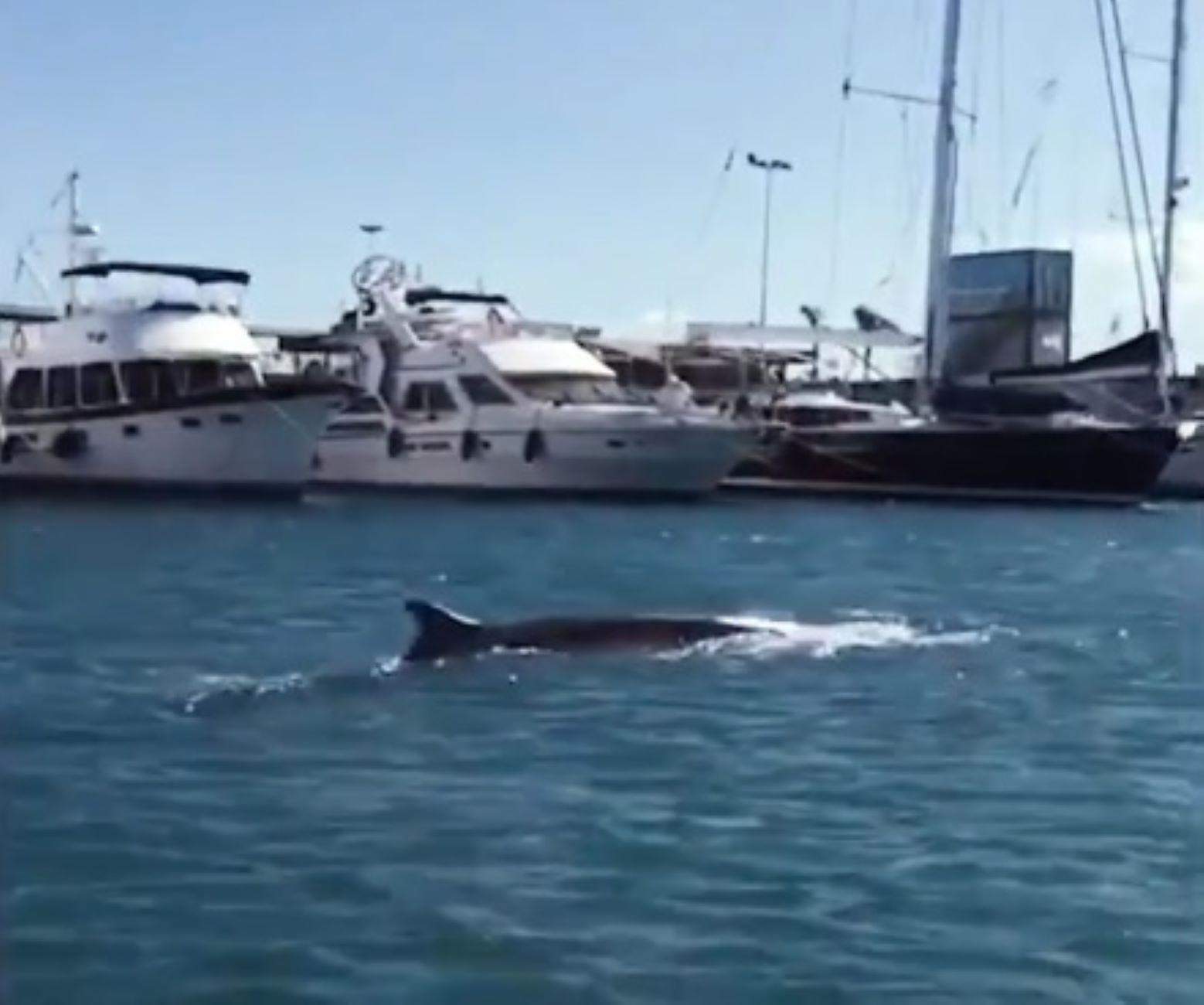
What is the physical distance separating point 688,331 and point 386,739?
63865mm

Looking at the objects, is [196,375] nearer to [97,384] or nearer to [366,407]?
[97,384]

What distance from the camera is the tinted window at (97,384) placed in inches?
2389

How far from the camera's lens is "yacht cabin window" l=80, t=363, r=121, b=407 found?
60.7m

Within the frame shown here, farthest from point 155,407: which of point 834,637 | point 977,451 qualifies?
point 834,637

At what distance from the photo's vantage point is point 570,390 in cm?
6775

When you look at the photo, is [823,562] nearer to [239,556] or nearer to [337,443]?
[239,556]

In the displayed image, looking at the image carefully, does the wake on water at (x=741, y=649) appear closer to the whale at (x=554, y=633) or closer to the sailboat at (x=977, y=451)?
the whale at (x=554, y=633)

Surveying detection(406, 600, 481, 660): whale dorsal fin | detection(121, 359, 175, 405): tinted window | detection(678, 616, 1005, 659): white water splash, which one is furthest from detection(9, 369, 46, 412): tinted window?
detection(406, 600, 481, 660): whale dorsal fin

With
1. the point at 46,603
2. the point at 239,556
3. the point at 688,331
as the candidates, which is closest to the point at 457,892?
the point at 46,603

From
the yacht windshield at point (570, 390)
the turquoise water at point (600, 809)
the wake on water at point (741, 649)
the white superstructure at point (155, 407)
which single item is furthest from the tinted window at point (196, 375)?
the wake on water at point (741, 649)

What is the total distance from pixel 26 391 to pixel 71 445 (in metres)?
2.71

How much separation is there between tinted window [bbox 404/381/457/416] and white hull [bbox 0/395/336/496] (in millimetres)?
7326

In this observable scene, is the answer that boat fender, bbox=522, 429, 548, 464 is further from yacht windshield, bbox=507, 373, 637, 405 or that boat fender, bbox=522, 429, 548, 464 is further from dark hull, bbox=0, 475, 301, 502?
dark hull, bbox=0, 475, 301, 502

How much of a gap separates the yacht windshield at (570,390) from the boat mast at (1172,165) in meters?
15.4
